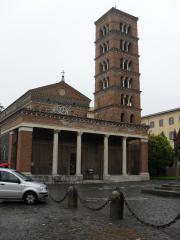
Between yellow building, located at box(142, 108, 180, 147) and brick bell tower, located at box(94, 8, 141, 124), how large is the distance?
745 inches

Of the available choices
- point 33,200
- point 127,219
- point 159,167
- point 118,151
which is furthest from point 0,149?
point 127,219

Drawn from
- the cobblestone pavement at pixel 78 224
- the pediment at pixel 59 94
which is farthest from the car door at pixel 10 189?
the pediment at pixel 59 94

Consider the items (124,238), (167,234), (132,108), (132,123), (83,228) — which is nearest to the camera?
(124,238)

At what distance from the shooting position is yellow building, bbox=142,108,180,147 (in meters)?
60.1

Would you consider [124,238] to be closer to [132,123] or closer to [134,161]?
[132,123]

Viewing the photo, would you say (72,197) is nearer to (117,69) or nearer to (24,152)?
(24,152)

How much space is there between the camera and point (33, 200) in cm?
1424

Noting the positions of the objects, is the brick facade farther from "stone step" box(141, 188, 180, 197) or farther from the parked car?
the parked car

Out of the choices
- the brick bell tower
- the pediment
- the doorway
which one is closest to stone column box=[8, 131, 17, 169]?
the pediment

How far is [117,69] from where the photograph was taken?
4259cm

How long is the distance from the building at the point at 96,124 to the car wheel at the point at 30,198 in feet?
55.9

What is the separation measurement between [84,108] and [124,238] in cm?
3376

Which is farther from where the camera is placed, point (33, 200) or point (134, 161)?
point (134, 161)

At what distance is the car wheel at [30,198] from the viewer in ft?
46.5
